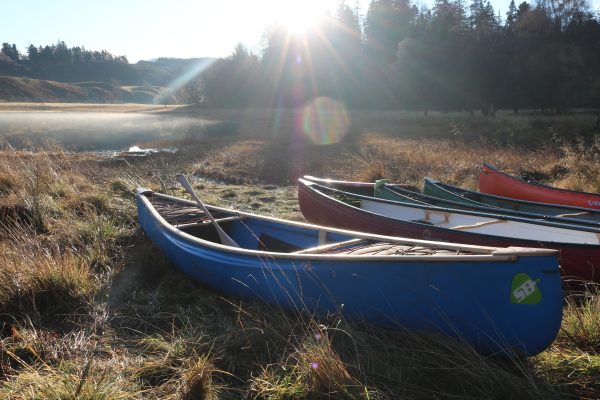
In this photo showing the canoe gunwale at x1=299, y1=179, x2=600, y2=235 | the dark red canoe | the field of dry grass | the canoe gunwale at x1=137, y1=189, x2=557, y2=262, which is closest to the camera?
the field of dry grass

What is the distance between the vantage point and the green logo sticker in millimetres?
2924

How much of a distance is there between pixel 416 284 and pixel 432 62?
37372 millimetres

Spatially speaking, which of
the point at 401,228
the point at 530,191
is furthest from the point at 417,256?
the point at 530,191

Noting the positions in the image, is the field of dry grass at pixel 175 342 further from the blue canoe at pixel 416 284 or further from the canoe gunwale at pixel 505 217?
the canoe gunwale at pixel 505 217

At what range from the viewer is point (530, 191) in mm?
7961

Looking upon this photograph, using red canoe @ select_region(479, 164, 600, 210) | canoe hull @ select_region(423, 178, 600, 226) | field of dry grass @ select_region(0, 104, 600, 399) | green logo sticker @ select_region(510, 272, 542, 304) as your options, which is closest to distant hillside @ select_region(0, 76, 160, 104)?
field of dry grass @ select_region(0, 104, 600, 399)

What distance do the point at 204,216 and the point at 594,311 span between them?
441 cm

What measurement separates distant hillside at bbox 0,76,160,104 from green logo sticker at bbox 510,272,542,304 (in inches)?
3873

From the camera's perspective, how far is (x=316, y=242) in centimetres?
492

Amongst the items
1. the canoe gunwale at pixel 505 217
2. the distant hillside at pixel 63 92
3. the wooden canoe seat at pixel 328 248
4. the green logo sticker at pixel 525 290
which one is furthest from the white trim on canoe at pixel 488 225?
the distant hillside at pixel 63 92

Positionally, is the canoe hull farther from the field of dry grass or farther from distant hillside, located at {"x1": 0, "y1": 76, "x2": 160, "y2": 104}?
distant hillside, located at {"x1": 0, "y1": 76, "x2": 160, "y2": 104}

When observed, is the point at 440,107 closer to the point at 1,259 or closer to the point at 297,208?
the point at 297,208

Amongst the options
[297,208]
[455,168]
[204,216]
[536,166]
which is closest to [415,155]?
[455,168]

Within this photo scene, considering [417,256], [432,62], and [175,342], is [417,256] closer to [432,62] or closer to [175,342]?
[175,342]
